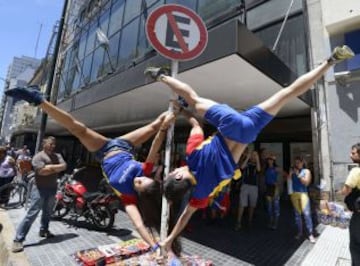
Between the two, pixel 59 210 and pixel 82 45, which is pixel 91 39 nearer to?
pixel 82 45

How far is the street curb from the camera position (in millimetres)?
4117

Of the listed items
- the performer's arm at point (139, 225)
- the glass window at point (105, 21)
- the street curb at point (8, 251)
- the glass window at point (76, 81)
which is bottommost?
the street curb at point (8, 251)

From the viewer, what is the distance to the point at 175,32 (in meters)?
2.41

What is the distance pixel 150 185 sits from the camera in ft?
7.29

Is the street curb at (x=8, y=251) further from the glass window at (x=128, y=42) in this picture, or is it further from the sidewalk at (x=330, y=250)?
the glass window at (x=128, y=42)

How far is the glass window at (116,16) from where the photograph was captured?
12477 millimetres

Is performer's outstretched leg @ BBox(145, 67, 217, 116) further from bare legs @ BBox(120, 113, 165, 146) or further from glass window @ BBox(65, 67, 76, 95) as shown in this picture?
glass window @ BBox(65, 67, 76, 95)

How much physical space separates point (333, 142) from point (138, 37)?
746cm

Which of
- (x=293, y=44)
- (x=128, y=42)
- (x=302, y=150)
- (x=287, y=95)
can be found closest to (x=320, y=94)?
(x=293, y=44)

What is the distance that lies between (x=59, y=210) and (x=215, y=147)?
6.14 m

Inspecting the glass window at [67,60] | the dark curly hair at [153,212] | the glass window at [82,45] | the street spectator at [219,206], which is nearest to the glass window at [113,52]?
the glass window at [82,45]

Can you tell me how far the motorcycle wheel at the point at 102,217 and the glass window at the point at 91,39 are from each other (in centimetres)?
1112

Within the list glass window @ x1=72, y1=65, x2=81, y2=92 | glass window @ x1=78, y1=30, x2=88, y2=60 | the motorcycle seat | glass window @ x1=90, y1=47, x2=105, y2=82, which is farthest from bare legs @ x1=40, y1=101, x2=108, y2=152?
glass window @ x1=78, y1=30, x2=88, y2=60

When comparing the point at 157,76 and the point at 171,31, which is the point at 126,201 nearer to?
the point at 157,76
